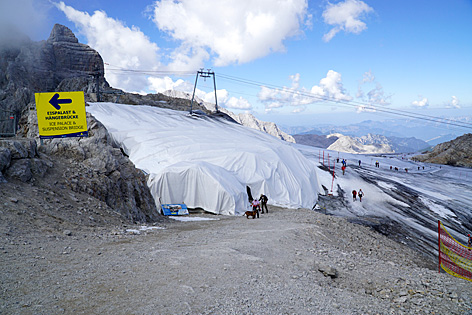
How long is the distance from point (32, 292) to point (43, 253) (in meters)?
1.70

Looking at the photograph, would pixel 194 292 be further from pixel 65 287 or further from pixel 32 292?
pixel 32 292

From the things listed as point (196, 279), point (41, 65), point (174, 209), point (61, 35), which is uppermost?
point (61, 35)

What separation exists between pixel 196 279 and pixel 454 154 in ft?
306

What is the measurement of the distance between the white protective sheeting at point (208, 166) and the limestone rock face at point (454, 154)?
66.3 metres

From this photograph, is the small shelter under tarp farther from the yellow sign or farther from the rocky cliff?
the yellow sign

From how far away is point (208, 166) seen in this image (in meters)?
19.6

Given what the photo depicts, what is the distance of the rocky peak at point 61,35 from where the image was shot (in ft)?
267

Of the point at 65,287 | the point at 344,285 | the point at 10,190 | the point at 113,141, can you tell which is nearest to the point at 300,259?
the point at 344,285

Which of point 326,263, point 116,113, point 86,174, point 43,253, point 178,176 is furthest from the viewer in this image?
point 116,113

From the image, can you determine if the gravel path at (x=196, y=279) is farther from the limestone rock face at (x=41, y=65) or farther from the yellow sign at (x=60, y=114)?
the limestone rock face at (x=41, y=65)

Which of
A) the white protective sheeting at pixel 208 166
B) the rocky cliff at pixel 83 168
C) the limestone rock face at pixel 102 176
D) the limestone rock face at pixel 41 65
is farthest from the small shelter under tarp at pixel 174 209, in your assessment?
the limestone rock face at pixel 41 65

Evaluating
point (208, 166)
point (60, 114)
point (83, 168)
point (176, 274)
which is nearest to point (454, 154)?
point (208, 166)

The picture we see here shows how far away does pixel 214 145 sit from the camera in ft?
82.5

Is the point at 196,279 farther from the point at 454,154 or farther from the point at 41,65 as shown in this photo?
the point at 454,154
